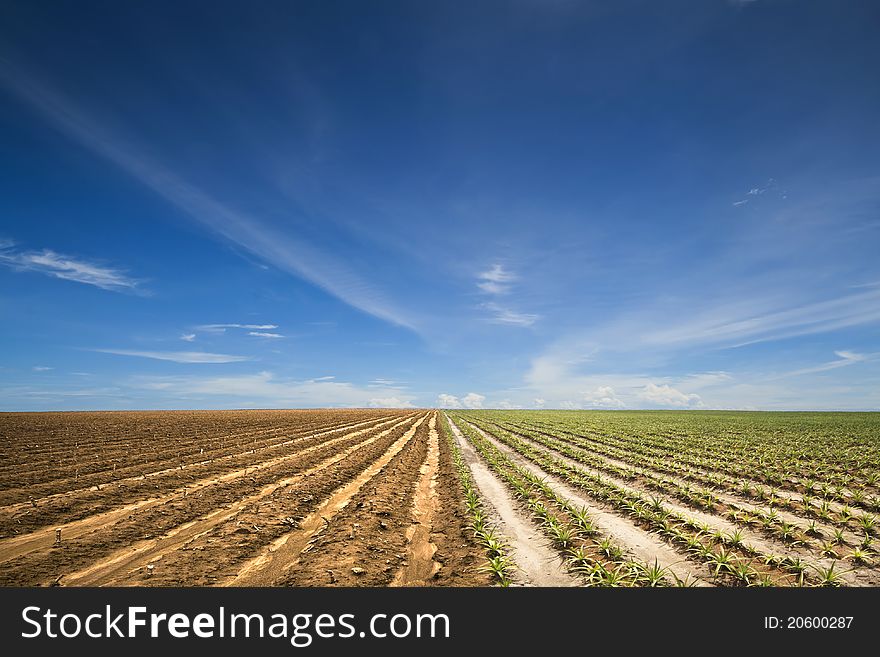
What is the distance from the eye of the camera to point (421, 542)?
8.65 meters

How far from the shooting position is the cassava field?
673cm

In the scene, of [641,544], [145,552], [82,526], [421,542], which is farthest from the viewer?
[82,526]

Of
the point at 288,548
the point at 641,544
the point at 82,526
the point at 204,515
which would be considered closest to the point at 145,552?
the point at 204,515

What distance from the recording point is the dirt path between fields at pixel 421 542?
269 inches

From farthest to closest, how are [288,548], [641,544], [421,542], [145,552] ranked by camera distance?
[421,542] < [641,544] < [288,548] < [145,552]

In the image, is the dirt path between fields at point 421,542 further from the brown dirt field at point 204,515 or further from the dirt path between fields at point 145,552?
the dirt path between fields at point 145,552

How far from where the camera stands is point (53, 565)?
700 centimetres

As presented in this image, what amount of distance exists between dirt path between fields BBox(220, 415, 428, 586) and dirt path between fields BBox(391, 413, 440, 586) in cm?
217

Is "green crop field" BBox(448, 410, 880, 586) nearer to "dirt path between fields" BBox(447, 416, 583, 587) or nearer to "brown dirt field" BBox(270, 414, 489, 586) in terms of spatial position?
"dirt path between fields" BBox(447, 416, 583, 587)

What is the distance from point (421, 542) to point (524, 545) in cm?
235

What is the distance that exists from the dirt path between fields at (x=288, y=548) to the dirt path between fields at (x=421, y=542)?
217 cm

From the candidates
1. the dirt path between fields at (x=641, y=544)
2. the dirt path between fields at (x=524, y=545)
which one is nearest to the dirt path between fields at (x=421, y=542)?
the dirt path between fields at (x=524, y=545)

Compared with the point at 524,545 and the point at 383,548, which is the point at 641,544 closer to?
the point at 524,545
